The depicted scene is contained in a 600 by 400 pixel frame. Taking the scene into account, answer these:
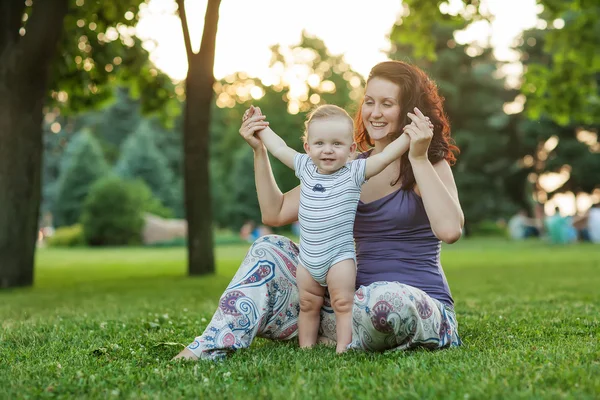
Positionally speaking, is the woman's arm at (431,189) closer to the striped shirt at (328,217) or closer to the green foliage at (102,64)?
the striped shirt at (328,217)

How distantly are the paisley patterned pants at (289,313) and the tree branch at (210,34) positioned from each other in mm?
9358

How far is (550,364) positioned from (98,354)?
2.58 meters

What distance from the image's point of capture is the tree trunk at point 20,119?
37.7 ft

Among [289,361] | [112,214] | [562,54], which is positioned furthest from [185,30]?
[112,214]

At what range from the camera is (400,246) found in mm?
4246

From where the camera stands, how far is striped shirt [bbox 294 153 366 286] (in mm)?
4020

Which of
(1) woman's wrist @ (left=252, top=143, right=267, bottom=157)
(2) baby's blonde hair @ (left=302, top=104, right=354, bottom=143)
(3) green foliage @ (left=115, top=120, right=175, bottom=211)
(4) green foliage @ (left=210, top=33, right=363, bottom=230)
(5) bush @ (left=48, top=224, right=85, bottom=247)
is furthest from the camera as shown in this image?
(3) green foliage @ (left=115, top=120, right=175, bottom=211)

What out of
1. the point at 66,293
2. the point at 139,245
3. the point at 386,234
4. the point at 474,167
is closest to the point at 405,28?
the point at 66,293

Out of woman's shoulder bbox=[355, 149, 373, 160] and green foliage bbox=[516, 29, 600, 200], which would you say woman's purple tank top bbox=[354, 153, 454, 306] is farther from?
green foliage bbox=[516, 29, 600, 200]

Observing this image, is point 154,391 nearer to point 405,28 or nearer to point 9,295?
point 9,295

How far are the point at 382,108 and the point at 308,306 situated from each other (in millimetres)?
1245

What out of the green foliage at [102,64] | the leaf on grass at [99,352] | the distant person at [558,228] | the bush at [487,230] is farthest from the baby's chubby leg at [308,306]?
the bush at [487,230]

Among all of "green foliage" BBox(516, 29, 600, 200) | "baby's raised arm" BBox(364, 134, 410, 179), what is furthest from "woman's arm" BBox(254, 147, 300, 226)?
"green foliage" BBox(516, 29, 600, 200)

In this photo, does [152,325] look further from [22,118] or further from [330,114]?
[22,118]
